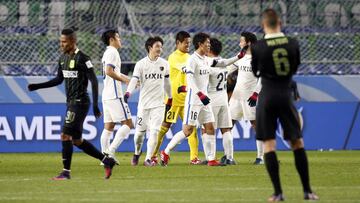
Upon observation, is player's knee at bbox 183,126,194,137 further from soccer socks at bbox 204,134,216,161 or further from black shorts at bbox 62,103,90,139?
black shorts at bbox 62,103,90,139

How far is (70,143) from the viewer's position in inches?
523

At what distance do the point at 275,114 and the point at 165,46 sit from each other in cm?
1347

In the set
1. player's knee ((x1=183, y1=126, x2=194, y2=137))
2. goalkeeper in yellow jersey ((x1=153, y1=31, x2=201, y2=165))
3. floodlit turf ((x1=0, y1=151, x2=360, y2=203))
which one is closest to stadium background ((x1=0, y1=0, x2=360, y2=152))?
floodlit turf ((x1=0, y1=151, x2=360, y2=203))

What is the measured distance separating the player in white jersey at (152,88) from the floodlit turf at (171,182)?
0.61 meters

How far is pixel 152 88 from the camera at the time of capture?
54.5 ft

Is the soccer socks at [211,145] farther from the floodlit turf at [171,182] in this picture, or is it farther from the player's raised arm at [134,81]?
the player's raised arm at [134,81]

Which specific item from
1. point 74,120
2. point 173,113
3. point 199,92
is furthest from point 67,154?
point 173,113

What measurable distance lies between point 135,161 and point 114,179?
360 cm

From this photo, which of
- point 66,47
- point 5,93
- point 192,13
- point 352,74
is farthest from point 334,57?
point 66,47

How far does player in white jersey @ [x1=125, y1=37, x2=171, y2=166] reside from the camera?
16.5 metres

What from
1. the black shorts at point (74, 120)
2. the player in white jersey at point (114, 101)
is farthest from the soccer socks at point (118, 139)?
the black shorts at point (74, 120)

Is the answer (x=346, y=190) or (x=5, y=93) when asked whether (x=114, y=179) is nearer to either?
(x=346, y=190)

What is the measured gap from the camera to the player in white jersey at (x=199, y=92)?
15727 millimetres

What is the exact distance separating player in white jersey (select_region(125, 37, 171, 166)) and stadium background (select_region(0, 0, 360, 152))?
444cm
